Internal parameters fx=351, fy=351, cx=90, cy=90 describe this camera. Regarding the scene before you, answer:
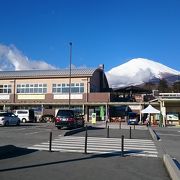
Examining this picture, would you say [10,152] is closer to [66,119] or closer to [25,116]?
[66,119]

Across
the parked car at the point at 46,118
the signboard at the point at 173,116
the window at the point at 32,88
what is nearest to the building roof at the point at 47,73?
the window at the point at 32,88

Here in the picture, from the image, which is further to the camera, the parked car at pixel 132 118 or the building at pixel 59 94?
the building at pixel 59 94

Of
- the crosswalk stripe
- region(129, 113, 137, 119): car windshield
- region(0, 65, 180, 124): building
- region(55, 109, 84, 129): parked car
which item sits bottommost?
the crosswalk stripe

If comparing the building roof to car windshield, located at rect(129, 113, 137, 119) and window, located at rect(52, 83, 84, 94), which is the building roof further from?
car windshield, located at rect(129, 113, 137, 119)

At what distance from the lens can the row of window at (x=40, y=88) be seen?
190 feet

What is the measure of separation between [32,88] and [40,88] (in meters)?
1.58

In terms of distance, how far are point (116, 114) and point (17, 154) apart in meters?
47.1

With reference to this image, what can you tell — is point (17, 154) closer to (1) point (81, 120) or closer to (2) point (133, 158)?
(2) point (133, 158)

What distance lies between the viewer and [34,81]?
60312 mm

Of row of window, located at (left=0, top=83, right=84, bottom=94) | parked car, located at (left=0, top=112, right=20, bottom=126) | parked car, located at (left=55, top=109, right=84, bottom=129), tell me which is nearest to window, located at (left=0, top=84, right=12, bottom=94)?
row of window, located at (left=0, top=83, right=84, bottom=94)

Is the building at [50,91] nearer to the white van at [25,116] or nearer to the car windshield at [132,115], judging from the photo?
the white van at [25,116]

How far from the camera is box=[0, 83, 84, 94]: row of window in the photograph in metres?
57.8

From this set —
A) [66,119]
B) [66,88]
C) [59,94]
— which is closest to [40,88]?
[59,94]

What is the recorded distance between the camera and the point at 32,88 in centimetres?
6041
